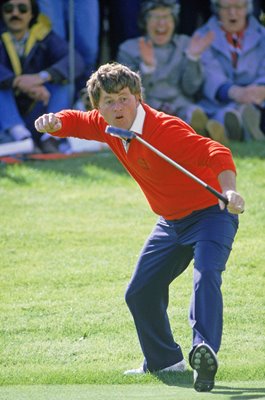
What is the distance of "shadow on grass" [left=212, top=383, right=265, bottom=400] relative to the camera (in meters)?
6.20

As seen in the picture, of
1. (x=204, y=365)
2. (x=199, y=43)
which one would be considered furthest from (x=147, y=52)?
(x=204, y=365)

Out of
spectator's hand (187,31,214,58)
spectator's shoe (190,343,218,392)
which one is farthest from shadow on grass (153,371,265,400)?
spectator's hand (187,31,214,58)

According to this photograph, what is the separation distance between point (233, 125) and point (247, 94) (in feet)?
1.29

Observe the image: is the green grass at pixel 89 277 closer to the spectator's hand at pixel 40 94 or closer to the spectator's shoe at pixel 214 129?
the spectator's shoe at pixel 214 129

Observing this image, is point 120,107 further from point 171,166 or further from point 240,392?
point 240,392

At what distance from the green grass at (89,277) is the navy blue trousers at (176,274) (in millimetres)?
232

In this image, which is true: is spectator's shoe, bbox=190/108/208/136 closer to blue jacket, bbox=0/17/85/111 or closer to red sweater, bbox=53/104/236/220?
blue jacket, bbox=0/17/85/111

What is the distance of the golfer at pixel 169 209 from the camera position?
6152mm

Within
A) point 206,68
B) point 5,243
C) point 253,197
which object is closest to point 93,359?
point 5,243

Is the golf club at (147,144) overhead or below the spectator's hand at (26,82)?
overhead

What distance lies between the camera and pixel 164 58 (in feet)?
42.1

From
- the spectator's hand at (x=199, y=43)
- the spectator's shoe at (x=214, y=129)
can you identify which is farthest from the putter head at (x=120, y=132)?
the spectator's hand at (x=199, y=43)

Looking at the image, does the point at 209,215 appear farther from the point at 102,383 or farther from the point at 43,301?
the point at 43,301

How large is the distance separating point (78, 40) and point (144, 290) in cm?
684
